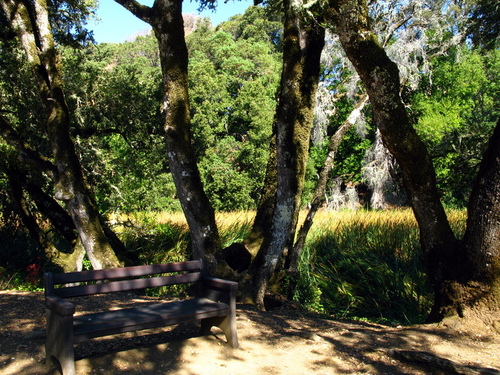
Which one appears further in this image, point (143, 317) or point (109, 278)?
point (109, 278)

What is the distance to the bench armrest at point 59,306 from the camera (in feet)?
12.7

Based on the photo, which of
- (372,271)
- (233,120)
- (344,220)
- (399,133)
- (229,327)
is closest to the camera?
(229,327)

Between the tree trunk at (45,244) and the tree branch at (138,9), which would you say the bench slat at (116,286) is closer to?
the tree branch at (138,9)

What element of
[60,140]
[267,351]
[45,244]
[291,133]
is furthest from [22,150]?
[267,351]

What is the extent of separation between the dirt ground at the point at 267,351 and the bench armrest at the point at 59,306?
0.54 meters

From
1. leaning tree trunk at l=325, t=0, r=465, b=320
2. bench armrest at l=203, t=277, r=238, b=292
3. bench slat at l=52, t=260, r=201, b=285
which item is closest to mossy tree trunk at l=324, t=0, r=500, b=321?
leaning tree trunk at l=325, t=0, r=465, b=320

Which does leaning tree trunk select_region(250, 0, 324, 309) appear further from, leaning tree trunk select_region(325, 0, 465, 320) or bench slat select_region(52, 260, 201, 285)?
bench slat select_region(52, 260, 201, 285)

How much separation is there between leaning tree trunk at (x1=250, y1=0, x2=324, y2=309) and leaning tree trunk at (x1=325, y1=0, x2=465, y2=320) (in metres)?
1.57

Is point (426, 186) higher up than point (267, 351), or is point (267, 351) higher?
point (426, 186)

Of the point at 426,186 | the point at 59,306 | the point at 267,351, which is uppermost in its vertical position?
the point at 426,186

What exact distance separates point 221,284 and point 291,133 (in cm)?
278

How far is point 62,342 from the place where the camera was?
155 inches

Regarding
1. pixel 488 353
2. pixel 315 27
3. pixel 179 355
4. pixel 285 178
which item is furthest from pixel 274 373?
pixel 315 27

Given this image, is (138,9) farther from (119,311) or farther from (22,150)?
(119,311)
